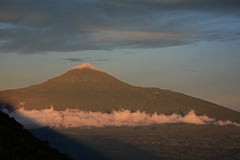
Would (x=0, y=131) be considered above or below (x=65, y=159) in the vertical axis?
above

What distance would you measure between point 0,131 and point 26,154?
5045mm

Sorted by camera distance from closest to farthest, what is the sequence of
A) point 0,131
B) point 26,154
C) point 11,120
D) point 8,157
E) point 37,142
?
point 8,157
point 26,154
point 0,131
point 37,142
point 11,120

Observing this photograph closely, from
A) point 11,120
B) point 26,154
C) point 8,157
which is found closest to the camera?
point 8,157

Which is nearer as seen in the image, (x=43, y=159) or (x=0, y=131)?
(x=43, y=159)

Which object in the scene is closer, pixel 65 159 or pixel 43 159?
pixel 43 159

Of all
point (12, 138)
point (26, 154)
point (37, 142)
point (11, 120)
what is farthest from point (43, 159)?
point (11, 120)

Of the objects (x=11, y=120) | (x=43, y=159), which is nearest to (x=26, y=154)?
(x=43, y=159)

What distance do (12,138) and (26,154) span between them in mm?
4621

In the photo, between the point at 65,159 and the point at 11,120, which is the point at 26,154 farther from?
the point at 11,120

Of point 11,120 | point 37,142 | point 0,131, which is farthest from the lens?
point 11,120

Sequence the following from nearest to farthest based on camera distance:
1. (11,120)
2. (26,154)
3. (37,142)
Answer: (26,154), (37,142), (11,120)

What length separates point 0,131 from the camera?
86.8 ft

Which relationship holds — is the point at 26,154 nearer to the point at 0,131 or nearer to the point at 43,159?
the point at 43,159

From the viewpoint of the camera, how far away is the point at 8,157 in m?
19.0
